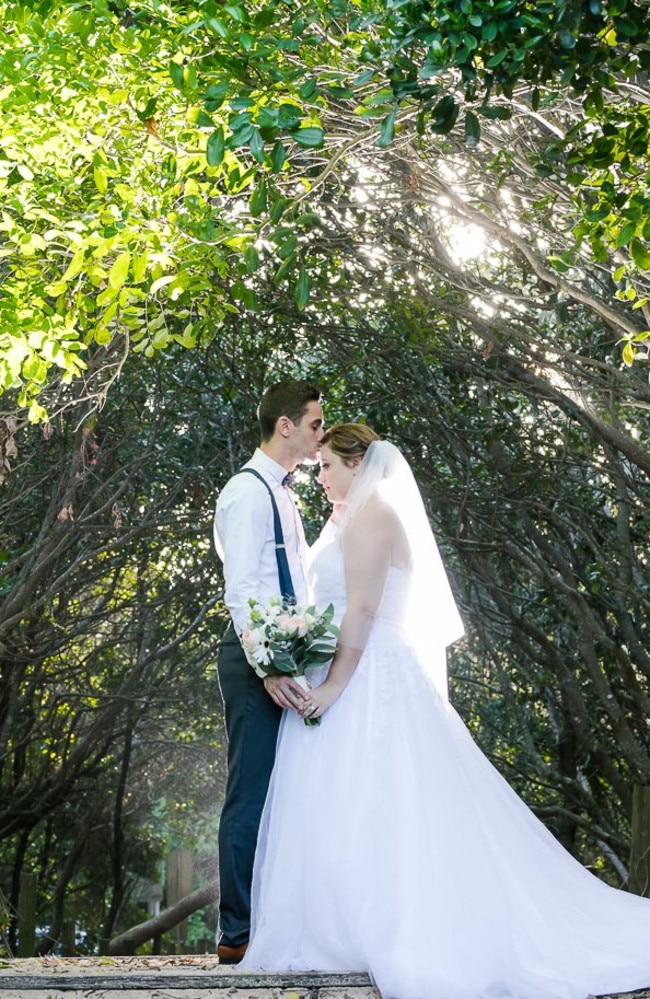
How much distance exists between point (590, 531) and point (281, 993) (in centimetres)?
756

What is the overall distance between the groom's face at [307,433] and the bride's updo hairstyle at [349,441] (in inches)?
3.4

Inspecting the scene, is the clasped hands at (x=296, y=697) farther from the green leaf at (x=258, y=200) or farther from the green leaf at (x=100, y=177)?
the green leaf at (x=100, y=177)

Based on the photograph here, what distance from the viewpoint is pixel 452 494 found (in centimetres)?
1075

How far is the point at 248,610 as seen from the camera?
17.0 ft

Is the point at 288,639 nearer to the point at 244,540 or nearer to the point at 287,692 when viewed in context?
the point at 287,692

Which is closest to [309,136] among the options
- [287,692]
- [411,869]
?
[287,692]

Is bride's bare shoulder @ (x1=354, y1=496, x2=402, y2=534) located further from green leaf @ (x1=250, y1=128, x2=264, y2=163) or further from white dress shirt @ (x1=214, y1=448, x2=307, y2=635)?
green leaf @ (x1=250, y1=128, x2=264, y2=163)

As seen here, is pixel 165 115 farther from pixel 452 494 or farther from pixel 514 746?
pixel 514 746

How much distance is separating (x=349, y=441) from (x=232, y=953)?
226 cm

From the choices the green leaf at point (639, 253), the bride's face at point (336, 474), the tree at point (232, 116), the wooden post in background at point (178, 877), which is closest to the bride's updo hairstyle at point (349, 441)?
the bride's face at point (336, 474)

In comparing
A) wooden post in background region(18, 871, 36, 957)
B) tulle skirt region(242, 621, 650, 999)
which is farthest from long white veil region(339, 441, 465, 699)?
wooden post in background region(18, 871, 36, 957)

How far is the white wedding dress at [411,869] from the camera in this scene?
4406 mm

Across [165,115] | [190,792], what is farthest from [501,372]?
[190,792]

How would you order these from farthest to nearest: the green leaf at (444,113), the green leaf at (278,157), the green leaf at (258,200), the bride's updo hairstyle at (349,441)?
the bride's updo hairstyle at (349,441)
the green leaf at (258,200)
the green leaf at (278,157)
the green leaf at (444,113)
